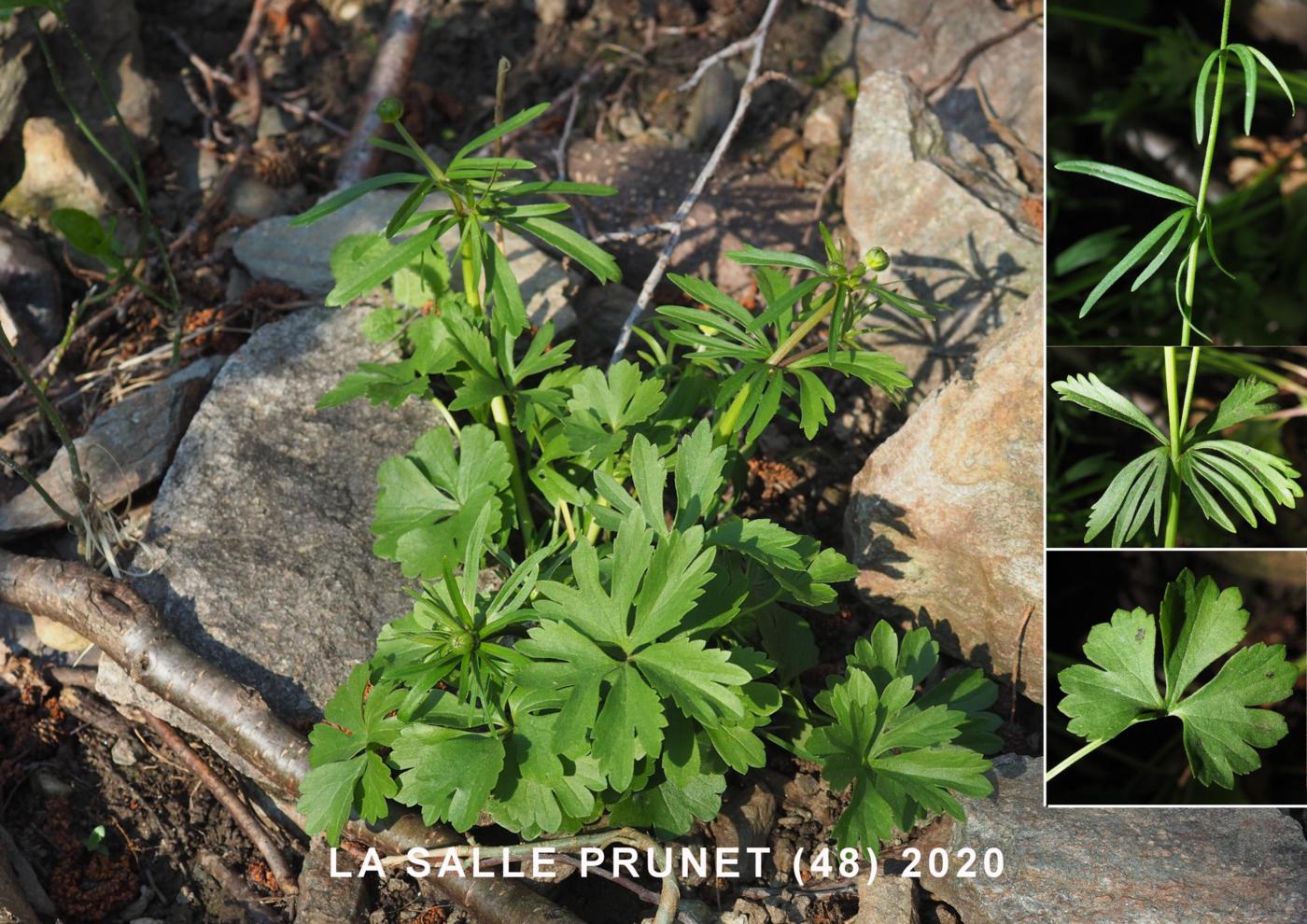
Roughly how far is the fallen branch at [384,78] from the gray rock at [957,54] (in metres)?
1.57

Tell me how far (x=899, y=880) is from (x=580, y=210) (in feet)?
7.81

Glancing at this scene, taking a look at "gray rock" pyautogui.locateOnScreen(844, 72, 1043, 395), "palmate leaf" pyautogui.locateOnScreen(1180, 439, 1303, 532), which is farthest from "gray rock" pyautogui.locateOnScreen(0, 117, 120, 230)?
→ "palmate leaf" pyautogui.locateOnScreen(1180, 439, 1303, 532)

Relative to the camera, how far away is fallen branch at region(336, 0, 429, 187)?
13.6ft

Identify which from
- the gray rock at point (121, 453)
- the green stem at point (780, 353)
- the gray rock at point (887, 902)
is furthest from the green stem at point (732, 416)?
the gray rock at point (121, 453)

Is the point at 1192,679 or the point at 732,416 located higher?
the point at 732,416

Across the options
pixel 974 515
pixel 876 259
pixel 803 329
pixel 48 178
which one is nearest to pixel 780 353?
pixel 803 329

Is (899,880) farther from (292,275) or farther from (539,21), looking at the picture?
(539,21)

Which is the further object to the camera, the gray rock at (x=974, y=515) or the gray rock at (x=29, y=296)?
the gray rock at (x=29, y=296)

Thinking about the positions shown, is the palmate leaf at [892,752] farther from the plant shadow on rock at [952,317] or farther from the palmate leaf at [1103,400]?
the plant shadow on rock at [952,317]

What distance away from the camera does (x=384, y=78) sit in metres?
4.27

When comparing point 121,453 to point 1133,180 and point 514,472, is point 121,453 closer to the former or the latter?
point 514,472

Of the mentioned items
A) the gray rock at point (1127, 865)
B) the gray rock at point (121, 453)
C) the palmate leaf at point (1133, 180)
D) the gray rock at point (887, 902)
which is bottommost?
the gray rock at point (887, 902)

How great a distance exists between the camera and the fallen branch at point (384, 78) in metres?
4.14

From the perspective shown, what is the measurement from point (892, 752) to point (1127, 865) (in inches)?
20.2
